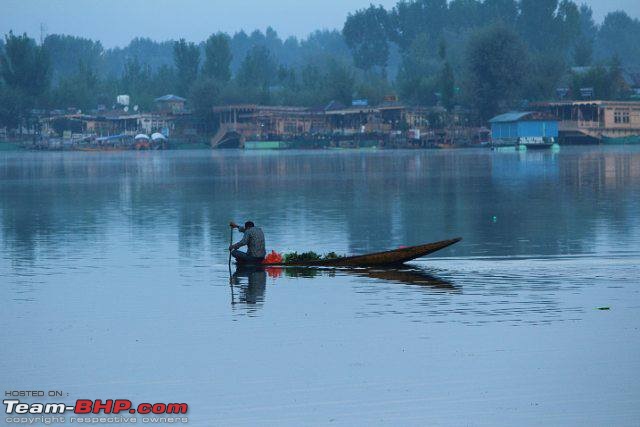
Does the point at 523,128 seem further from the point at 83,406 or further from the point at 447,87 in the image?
the point at 83,406

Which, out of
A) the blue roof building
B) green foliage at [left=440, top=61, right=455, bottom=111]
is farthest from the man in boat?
green foliage at [left=440, top=61, right=455, bottom=111]

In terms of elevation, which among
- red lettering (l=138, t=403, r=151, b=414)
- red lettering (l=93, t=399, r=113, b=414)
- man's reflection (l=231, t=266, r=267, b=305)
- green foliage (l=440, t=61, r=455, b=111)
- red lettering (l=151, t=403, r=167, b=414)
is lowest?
red lettering (l=151, t=403, r=167, b=414)

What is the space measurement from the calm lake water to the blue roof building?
11484cm

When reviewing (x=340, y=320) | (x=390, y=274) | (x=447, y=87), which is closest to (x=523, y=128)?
(x=447, y=87)

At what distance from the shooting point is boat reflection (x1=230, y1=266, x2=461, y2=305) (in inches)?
1054

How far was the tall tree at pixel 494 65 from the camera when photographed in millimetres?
166500

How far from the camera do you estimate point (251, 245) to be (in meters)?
30.0

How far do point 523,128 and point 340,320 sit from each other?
144776 mm

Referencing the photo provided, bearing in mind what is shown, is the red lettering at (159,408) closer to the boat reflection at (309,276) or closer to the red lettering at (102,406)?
the red lettering at (102,406)

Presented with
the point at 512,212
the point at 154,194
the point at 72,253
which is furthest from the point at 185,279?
the point at 154,194

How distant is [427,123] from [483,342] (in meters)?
170

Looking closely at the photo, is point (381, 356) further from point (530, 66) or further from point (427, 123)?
point (427, 123)

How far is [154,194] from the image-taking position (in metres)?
70.0

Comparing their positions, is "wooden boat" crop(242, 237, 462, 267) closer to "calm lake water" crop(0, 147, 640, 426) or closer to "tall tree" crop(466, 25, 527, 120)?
"calm lake water" crop(0, 147, 640, 426)
